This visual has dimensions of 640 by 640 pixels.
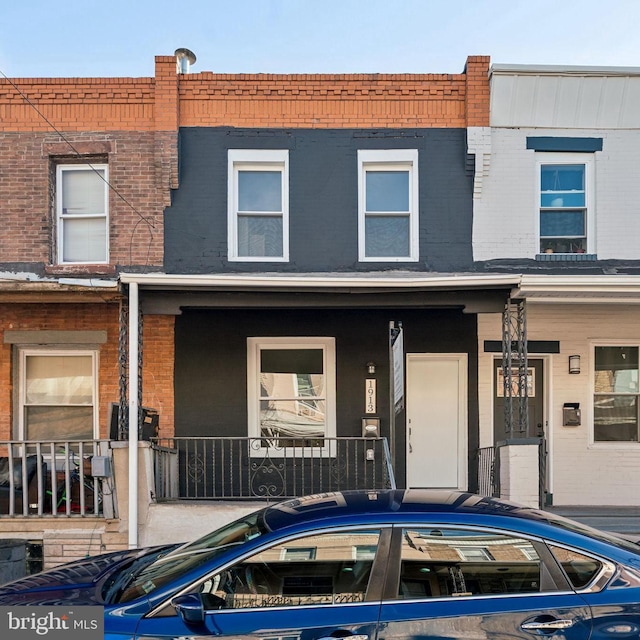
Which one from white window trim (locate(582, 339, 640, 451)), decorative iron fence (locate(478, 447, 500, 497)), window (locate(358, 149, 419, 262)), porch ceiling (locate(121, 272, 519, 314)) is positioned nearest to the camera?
porch ceiling (locate(121, 272, 519, 314))

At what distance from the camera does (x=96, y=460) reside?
22.8 feet

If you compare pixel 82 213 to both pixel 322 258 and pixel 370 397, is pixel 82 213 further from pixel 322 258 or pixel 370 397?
pixel 370 397

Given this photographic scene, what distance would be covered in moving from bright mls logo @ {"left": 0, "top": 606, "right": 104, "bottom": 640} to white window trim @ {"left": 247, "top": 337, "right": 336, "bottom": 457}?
5.38 meters

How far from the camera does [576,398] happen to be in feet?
29.1

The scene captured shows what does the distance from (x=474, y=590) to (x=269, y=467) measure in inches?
223

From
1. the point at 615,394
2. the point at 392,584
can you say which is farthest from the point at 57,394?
the point at 615,394

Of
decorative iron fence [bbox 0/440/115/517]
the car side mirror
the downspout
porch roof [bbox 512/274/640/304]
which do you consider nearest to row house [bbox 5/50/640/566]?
decorative iron fence [bbox 0/440/115/517]

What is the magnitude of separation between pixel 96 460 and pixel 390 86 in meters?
6.65

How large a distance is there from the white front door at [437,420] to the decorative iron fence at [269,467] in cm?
64

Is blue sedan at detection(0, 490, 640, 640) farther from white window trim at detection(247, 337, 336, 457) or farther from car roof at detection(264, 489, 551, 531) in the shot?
white window trim at detection(247, 337, 336, 457)

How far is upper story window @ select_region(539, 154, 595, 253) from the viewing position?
356 inches

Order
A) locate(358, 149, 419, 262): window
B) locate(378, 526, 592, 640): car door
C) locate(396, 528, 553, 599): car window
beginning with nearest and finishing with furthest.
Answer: locate(378, 526, 592, 640): car door, locate(396, 528, 553, 599): car window, locate(358, 149, 419, 262): window

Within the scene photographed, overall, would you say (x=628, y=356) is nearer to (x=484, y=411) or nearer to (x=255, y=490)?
(x=484, y=411)

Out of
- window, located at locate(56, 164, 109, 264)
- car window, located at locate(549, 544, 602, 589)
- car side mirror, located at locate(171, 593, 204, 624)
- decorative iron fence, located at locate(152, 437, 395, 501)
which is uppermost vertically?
window, located at locate(56, 164, 109, 264)
